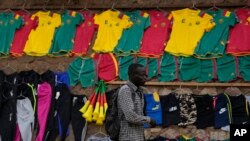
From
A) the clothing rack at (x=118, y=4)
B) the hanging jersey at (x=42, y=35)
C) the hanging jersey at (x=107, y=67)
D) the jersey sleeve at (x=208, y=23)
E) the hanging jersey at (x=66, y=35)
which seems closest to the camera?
the jersey sleeve at (x=208, y=23)

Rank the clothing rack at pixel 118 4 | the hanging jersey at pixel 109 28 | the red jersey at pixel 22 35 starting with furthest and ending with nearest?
the red jersey at pixel 22 35 < the hanging jersey at pixel 109 28 < the clothing rack at pixel 118 4

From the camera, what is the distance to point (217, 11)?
6.93 m

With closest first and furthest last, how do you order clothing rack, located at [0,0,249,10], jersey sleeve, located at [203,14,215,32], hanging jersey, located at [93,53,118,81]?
1. jersey sleeve, located at [203,14,215,32]
2. clothing rack, located at [0,0,249,10]
3. hanging jersey, located at [93,53,118,81]

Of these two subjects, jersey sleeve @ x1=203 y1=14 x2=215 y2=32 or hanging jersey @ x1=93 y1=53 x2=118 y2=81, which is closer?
jersey sleeve @ x1=203 y1=14 x2=215 y2=32

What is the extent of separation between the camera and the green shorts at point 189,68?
6.75m

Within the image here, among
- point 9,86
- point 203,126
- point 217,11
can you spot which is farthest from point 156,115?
point 9,86

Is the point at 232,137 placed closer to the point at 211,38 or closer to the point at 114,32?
the point at 211,38

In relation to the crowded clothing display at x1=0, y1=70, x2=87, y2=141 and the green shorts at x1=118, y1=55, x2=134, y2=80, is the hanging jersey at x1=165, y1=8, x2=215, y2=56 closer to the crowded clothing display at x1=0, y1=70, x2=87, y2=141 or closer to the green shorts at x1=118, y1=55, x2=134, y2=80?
the green shorts at x1=118, y1=55, x2=134, y2=80

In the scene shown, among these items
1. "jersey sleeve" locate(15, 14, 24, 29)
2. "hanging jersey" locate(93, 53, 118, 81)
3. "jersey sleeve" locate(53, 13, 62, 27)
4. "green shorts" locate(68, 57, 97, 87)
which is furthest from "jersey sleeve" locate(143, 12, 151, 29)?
"jersey sleeve" locate(15, 14, 24, 29)

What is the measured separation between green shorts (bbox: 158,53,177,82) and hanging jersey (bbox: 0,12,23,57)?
105 inches

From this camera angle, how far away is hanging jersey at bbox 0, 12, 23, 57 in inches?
307

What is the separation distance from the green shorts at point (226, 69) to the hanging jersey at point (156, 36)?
924 mm

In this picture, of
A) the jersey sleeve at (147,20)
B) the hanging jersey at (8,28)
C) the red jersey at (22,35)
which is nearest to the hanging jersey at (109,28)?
the jersey sleeve at (147,20)

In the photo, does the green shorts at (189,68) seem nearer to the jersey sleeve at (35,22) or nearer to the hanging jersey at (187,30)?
the hanging jersey at (187,30)
